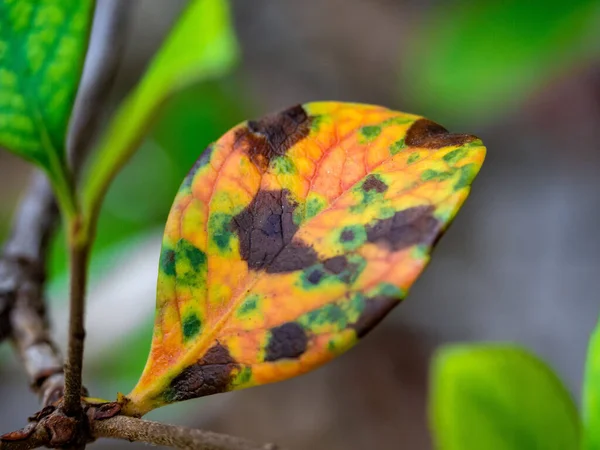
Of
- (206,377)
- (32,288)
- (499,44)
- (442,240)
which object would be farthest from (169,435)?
(442,240)

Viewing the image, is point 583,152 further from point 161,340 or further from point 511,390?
point 161,340

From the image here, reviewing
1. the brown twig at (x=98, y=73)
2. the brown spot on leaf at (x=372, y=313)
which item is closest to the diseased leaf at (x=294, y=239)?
the brown spot on leaf at (x=372, y=313)

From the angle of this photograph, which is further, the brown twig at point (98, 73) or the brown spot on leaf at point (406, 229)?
the brown twig at point (98, 73)

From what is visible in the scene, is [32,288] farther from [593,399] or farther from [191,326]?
[593,399]

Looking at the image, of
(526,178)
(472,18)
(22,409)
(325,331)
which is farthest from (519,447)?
(526,178)

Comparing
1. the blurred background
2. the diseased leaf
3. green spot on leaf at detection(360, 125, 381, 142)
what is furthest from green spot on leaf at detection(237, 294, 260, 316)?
the blurred background

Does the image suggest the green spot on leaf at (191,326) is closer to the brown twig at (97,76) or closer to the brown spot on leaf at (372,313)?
the brown spot on leaf at (372,313)
